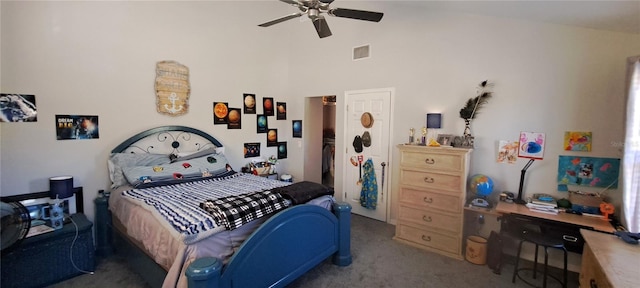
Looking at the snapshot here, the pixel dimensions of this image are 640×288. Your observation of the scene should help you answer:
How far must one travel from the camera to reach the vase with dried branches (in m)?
3.19

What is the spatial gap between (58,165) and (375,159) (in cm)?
373

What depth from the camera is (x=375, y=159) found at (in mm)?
4168

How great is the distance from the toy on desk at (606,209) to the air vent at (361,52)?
3.04 metres

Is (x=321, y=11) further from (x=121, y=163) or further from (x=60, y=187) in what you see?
(x=60, y=187)

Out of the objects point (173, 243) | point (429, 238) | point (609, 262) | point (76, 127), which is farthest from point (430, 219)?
point (76, 127)

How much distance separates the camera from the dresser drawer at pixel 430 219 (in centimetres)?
307

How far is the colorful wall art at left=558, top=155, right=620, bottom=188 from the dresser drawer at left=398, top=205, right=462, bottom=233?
1102mm

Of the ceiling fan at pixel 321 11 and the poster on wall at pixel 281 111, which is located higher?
the ceiling fan at pixel 321 11

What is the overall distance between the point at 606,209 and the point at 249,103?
4.40 meters

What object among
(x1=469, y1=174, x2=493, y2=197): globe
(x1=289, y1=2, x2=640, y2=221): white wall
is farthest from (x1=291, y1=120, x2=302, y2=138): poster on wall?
(x1=469, y1=174, x2=493, y2=197): globe

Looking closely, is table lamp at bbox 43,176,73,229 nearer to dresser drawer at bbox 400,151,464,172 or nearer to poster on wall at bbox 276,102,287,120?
poster on wall at bbox 276,102,287,120

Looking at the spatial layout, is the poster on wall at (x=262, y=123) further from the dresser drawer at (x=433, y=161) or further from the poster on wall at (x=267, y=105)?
the dresser drawer at (x=433, y=161)

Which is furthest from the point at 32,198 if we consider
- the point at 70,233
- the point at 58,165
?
the point at 70,233

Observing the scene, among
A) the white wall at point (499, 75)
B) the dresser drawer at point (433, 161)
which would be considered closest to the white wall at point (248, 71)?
the white wall at point (499, 75)
